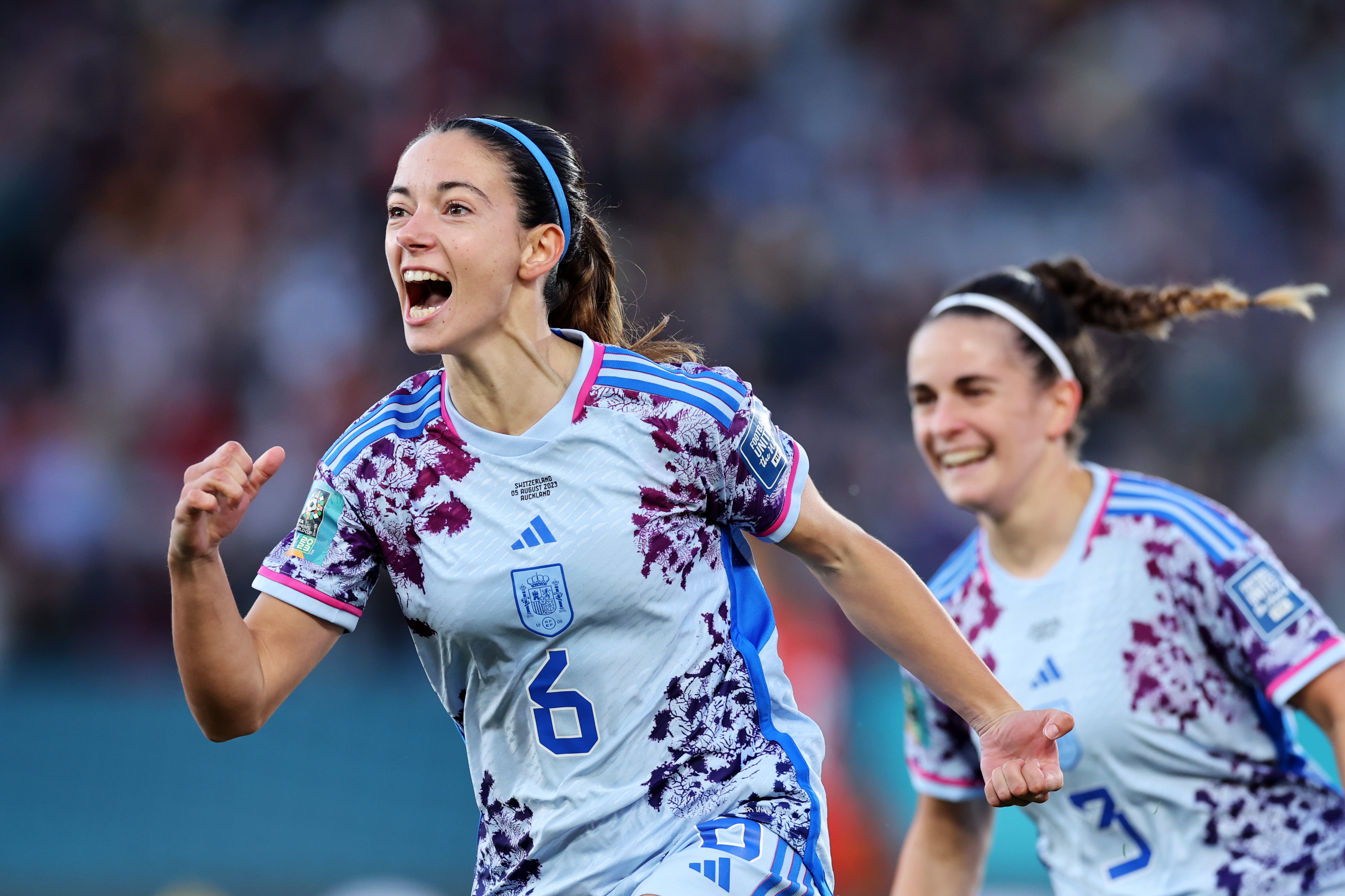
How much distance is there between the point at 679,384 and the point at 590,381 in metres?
0.19

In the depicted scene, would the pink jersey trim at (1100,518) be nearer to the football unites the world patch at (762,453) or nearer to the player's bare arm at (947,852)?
the player's bare arm at (947,852)

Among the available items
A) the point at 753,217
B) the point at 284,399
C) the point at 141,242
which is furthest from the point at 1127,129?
the point at 141,242

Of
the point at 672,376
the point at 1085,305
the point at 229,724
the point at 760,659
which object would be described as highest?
the point at 1085,305

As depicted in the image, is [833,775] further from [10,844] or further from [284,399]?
[284,399]

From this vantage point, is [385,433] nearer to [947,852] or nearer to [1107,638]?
[1107,638]

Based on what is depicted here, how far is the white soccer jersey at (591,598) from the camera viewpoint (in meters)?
2.96

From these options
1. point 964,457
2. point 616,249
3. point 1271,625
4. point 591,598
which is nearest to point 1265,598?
point 1271,625

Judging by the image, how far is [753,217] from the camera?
11219mm

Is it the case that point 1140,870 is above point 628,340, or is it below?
below

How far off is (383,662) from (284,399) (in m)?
2.30

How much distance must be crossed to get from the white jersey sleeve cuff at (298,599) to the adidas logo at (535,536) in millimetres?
364

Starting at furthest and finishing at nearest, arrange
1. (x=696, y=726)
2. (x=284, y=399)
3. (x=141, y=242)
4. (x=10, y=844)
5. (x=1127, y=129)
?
(x=1127, y=129), (x=141, y=242), (x=284, y=399), (x=10, y=844), (x=696, y=726)

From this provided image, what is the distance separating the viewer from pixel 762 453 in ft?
10.2

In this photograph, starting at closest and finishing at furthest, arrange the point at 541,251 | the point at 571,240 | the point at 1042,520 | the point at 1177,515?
the point at 541,251 → the point at 571,240 → the point at 1177,515 → the point at 1042,520
